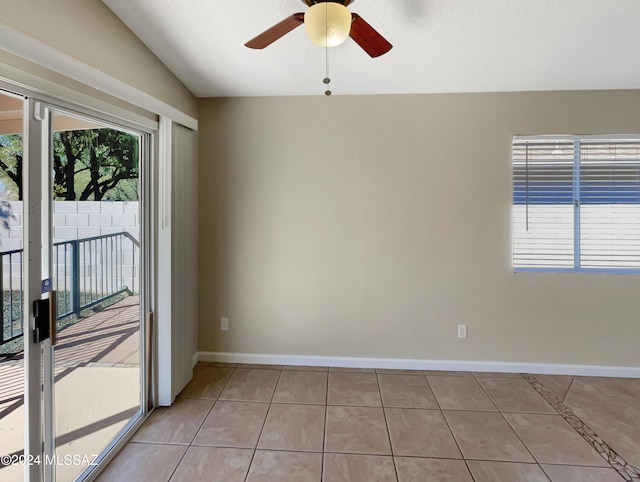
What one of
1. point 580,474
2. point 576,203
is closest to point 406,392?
point 580,474

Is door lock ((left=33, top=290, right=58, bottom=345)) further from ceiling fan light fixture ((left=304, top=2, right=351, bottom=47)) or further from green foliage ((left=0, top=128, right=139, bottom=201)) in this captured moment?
ceiling fan light fixture ((left=304, top=2, right=351, bottom=47))

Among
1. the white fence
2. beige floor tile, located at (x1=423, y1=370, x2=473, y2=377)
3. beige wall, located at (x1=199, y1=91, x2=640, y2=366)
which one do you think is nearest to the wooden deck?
the white fence

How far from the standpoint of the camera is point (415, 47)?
2.14 metres

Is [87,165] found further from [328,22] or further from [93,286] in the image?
[328,22]

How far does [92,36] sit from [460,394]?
3.30 meters

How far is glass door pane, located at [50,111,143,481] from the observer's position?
168 centimetres

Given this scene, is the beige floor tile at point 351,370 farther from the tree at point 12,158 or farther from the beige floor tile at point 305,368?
the tree at point 12,158

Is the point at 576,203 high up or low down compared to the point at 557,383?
up

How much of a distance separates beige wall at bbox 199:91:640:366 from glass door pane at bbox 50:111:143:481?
2.88 feet

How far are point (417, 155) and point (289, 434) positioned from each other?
239 cm

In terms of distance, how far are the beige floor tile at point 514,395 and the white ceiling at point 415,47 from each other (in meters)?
2.46

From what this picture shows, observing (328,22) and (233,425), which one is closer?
(328,22)

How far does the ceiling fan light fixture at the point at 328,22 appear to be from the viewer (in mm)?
1274

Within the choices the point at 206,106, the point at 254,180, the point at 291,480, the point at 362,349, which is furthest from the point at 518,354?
the point at 206,106
